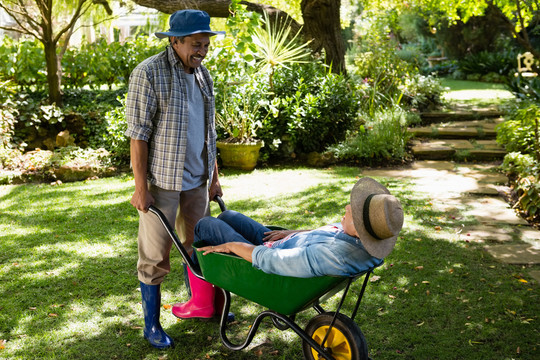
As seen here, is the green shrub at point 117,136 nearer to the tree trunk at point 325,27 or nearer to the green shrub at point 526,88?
the tree trunk at point 325,27

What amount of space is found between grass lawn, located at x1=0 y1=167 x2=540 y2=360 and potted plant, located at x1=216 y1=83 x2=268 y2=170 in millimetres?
1496

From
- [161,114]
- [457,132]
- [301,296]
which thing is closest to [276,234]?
[301,296]

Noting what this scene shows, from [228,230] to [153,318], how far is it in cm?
76

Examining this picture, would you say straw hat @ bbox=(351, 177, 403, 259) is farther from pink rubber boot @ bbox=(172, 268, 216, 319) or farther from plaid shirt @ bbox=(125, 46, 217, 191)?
pink rubber boot @ bbox=(172, 268, 216, 319)

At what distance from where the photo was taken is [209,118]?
10.1ft

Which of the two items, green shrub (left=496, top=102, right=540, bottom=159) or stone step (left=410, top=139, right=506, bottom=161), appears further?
stone step (left=410, top=139, right=506, bottom=161)

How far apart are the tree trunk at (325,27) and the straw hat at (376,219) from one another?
7.09 meters

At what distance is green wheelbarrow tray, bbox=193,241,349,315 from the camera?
229cm

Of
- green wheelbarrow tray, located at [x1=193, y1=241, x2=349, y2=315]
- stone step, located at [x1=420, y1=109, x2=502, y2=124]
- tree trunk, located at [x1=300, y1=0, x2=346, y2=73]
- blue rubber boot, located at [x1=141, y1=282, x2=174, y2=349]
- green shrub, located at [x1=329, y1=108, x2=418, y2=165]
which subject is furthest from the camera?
stone step, located at [x1=420, y1=109, x2=502, y2=124]

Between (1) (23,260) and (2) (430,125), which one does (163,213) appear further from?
(2) (430,125)

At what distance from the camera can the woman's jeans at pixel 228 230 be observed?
2646 mm

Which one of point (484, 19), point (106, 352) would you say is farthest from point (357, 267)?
point (484, 19)

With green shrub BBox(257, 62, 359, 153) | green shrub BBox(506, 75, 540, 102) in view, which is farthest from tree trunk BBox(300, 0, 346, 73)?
green shrub BBox(506, 75, 540, 102)

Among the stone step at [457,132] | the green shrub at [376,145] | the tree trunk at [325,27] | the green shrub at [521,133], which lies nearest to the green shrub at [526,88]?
the stone step at [457,132]
